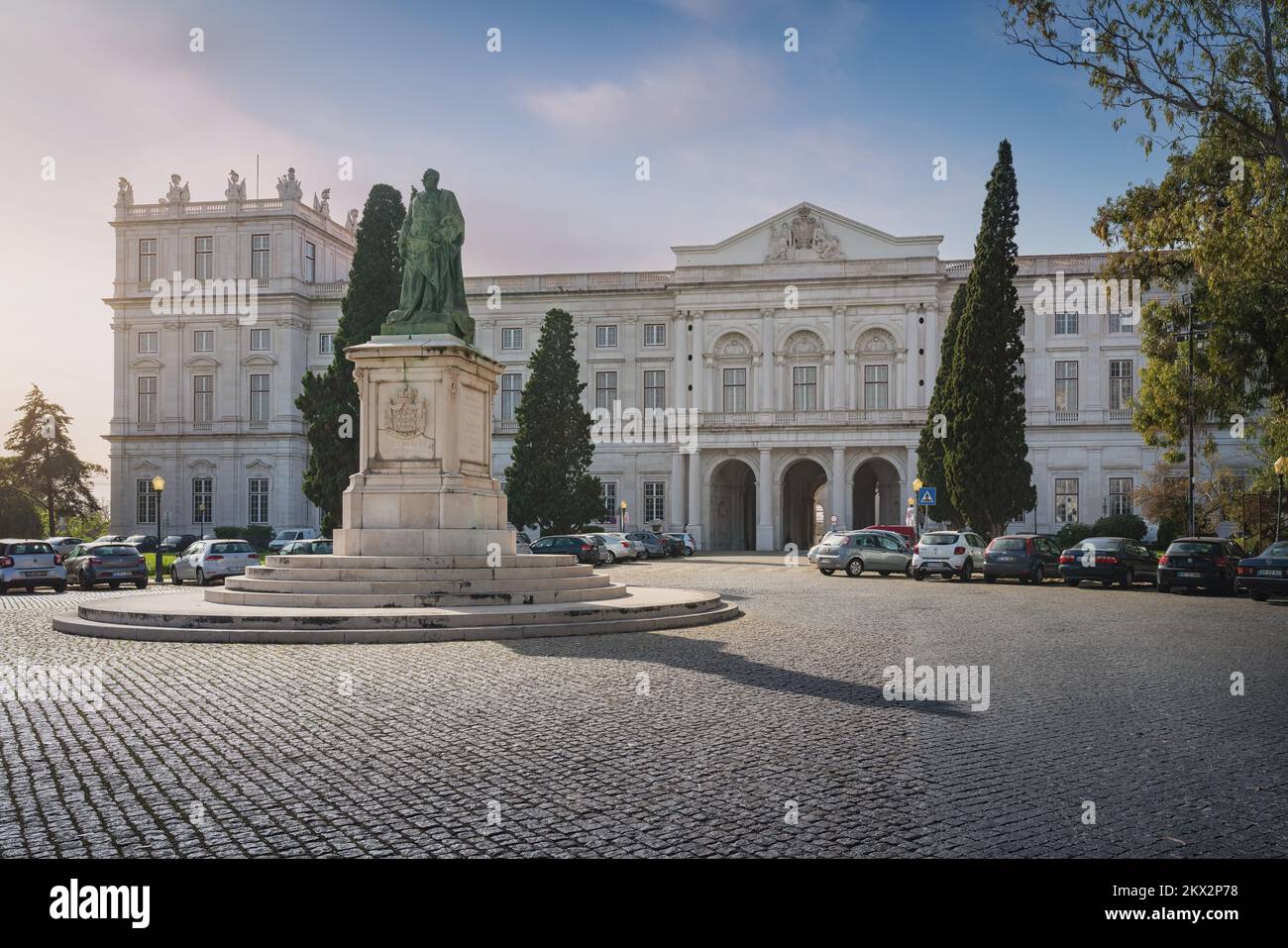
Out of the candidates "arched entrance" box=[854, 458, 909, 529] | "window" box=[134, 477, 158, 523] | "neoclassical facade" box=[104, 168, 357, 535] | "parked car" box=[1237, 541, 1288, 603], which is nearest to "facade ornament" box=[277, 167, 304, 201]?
"neoclassical facade" box=[104, 168, 357, 535]

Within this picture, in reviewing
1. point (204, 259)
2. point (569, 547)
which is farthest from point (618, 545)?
point (204, 259)

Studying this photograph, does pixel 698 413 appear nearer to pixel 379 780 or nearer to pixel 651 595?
pixel 651 595

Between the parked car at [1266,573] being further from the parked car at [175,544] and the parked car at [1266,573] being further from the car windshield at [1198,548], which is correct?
the parked car at [175,544]

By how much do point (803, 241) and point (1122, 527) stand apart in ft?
85.6

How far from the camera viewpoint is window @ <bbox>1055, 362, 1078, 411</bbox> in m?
64.5

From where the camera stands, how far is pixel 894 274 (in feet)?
206

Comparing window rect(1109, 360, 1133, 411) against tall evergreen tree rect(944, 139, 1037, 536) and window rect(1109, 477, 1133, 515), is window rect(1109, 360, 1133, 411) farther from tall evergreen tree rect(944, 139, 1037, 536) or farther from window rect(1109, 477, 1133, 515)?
tall evergreen tree rect(944, 139, 1037, 536)

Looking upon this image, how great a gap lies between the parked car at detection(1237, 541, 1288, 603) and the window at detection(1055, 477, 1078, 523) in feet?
135

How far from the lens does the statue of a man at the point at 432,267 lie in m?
18.9

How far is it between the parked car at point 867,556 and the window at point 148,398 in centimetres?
5195

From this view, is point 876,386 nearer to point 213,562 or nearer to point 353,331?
point 353,331

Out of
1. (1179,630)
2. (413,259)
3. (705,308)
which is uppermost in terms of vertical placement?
(705,308)
